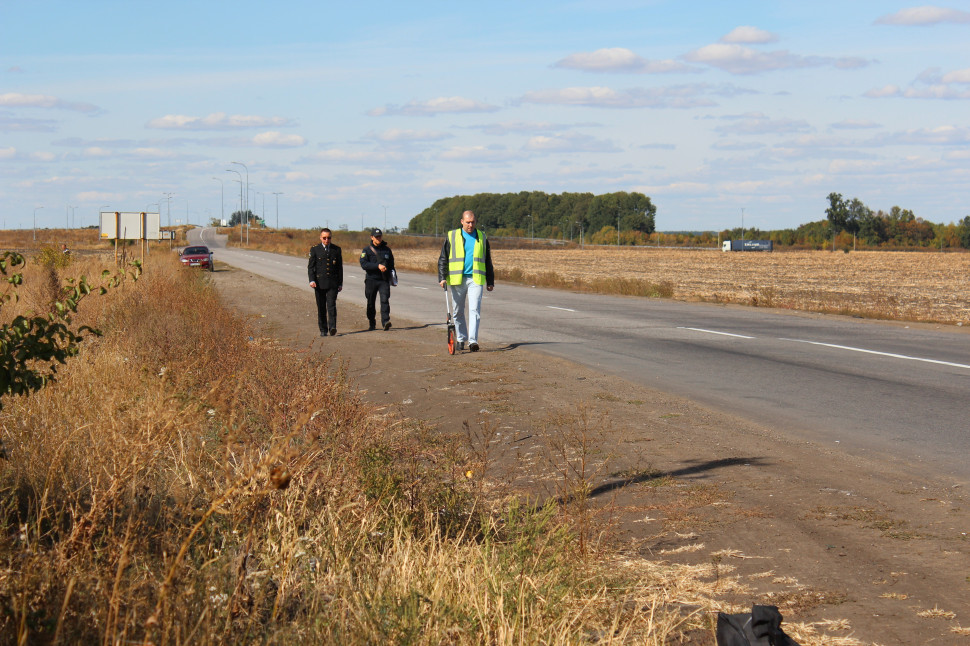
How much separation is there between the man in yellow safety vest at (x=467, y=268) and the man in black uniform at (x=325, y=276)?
3339mm

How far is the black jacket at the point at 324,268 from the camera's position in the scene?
16844 mm

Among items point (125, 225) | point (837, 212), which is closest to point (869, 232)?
point (837, 212)

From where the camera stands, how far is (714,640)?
3932 millimetres

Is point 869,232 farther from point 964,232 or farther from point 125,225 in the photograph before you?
point 125,225

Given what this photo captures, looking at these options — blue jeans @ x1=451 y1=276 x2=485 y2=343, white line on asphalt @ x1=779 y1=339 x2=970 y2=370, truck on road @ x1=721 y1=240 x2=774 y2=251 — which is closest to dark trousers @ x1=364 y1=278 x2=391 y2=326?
blue jeans @ x1=451 y1=276 x2=485 y2=343

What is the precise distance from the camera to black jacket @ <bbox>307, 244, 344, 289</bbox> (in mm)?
16844

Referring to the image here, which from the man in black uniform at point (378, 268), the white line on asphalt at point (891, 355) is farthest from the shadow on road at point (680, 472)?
the man in black uniform at point (378, 268)

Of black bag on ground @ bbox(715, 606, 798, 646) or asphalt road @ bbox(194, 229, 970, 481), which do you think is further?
asphalt road @ bbox(194, 229, 970, 481)

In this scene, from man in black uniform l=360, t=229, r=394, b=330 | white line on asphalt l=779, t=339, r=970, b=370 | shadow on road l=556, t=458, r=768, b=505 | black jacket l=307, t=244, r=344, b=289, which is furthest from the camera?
man in black uniform l=360, t=229, r=394, b=330

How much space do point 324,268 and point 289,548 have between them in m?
13.0

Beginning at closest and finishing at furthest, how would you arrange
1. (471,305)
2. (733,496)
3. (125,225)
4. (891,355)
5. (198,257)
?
(733,496)
(891,355)
(471,305)
(125,225)
(198,257)

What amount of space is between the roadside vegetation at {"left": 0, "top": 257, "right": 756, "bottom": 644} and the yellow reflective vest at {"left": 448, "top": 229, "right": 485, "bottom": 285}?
666cm

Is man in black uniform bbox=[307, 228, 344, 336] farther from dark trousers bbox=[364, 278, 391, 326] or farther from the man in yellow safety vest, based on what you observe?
the man in yellow safety vest

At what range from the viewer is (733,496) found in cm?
632
